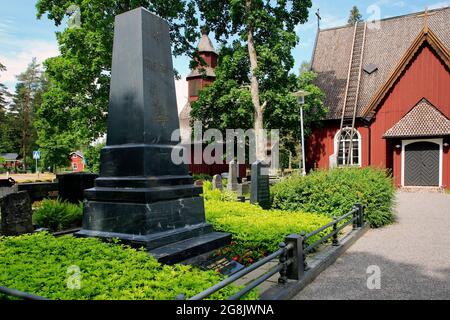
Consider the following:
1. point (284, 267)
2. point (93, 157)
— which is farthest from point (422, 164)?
point (93, 157)

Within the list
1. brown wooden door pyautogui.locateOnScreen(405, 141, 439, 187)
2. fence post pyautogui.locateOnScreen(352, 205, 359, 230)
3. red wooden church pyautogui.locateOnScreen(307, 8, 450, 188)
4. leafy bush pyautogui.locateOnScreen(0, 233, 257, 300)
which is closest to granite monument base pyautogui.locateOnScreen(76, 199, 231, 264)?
leafy bush pyautogui.locateOnScreen(0, 233, 257, 300)

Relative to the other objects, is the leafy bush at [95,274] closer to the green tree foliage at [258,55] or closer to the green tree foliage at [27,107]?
the green tree foliage at [258,55]

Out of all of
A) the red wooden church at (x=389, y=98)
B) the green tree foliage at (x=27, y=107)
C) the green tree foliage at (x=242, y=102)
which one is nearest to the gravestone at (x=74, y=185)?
the green tree foliage at (x=242, y=102)

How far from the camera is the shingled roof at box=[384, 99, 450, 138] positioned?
20.2 metres

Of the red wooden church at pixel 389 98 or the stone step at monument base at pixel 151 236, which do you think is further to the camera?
the red wooden church at pixel 389 98

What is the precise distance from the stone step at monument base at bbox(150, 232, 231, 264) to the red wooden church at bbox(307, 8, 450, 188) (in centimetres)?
1320

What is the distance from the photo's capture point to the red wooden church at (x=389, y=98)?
21188 mm

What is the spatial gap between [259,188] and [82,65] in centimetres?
1421

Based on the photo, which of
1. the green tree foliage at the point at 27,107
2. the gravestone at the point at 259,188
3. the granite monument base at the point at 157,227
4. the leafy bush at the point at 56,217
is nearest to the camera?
the granite monument base at the point at 157,227

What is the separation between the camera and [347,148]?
25.6 metres

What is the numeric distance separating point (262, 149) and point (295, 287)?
15.9m

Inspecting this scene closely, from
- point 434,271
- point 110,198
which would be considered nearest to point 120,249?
point 110,198

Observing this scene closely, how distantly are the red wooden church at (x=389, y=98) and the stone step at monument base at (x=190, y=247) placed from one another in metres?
13.2

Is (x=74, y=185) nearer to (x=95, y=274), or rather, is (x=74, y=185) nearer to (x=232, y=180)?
(x=95, y=274)
